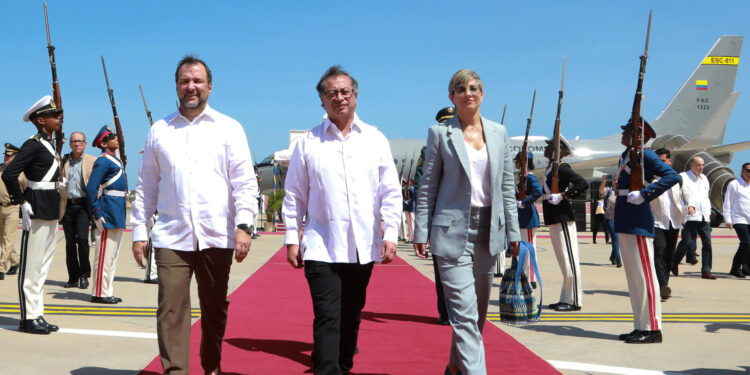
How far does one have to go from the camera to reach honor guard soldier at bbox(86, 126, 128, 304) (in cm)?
738

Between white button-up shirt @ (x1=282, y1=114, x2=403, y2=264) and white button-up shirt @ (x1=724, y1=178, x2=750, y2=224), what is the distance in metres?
8.79

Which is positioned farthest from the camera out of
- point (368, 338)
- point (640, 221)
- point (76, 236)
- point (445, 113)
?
point (76, 236)

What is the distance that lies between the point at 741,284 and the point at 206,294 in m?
8.92

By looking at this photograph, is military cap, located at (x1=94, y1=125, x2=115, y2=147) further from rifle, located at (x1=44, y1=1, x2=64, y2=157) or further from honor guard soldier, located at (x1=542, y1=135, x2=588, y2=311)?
honor guard soldier, located at (x1=542, y1=135, x2=588, y2=311)

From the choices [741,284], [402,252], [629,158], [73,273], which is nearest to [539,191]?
[629,158]

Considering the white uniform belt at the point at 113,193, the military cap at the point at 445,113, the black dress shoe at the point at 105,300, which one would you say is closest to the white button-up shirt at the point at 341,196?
the military cap at the point at 445,113

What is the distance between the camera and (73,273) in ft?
29.0

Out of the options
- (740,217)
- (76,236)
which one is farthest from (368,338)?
(740,217)

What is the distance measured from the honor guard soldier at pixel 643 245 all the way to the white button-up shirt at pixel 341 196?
2.62 meters

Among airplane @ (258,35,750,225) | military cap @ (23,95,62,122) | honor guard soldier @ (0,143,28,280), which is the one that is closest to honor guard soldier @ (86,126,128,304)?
military cap @ (23,95,62,122)

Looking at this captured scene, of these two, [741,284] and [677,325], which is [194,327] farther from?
[741,284]

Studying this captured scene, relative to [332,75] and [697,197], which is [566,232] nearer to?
[332,75]

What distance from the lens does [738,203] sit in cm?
1088

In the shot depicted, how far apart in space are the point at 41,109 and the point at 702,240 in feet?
32.5
